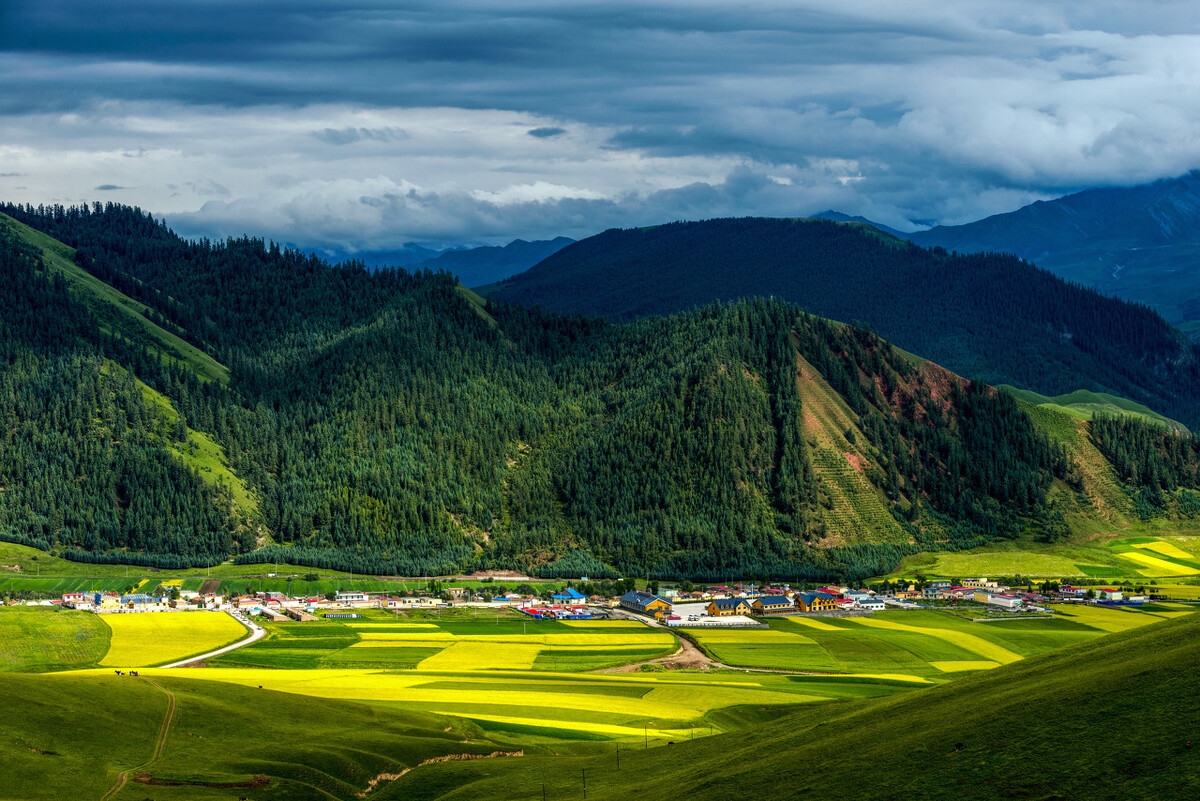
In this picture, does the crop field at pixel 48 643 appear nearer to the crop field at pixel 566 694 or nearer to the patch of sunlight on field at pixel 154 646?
the patch of sunlight on field at pixel 154 646

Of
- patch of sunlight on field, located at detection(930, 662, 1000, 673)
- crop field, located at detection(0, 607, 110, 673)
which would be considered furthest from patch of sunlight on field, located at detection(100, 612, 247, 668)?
patch of sunlight on field, located at detection(930, 662, 1000, 673)

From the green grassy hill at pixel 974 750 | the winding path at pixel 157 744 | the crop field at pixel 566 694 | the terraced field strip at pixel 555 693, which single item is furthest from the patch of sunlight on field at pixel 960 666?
the winding path at pixel 157 744

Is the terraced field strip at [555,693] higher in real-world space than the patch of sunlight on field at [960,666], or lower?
higher

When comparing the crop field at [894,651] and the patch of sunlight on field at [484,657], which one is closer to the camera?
the patch of sunlight on field at [484,657]

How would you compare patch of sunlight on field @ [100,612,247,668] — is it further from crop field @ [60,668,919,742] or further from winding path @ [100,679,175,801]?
winding path @ [100,679,175,801]

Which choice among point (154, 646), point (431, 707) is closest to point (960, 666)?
point (431, 707)

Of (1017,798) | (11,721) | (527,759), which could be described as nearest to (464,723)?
(527,759)
